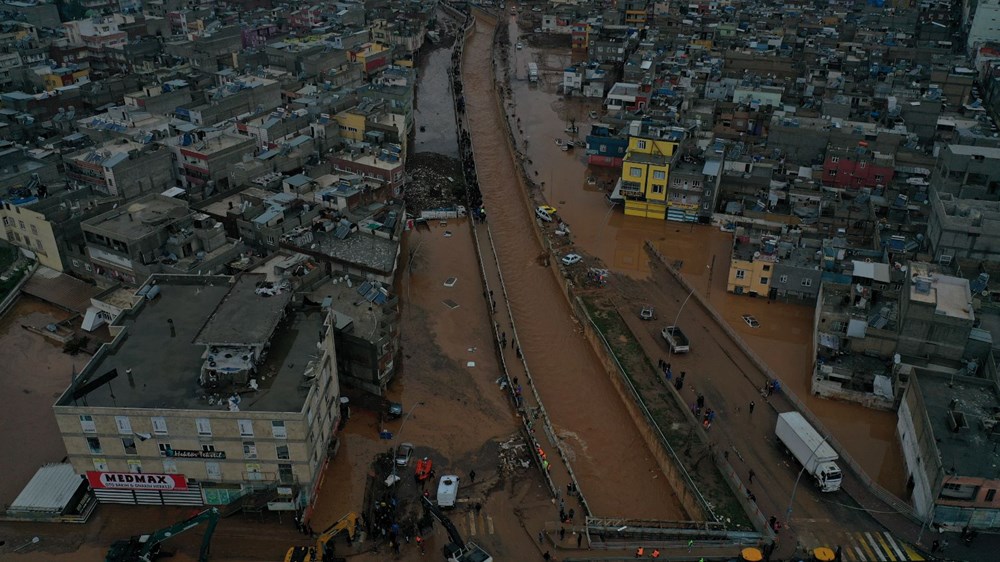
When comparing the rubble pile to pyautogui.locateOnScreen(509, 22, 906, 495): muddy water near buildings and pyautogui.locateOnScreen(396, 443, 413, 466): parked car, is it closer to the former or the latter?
pyautogui.locateOnScreen(509, 22, 906, 495): muddy water near buildings

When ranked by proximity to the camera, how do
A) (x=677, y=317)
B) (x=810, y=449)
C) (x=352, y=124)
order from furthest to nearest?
1. (x=352, y=124)
2. (x=677, y=317)
3. (x=810, y=449)

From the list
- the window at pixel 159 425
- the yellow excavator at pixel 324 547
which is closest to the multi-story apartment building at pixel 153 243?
the window at pixel 159 425

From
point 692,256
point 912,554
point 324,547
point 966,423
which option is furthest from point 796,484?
point 692,256

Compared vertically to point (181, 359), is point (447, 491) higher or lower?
lower

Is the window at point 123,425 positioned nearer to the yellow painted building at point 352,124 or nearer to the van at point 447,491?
the van at point 447,491

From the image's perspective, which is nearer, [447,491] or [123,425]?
[123,425]

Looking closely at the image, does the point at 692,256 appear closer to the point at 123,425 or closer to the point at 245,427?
the point at 245,427
